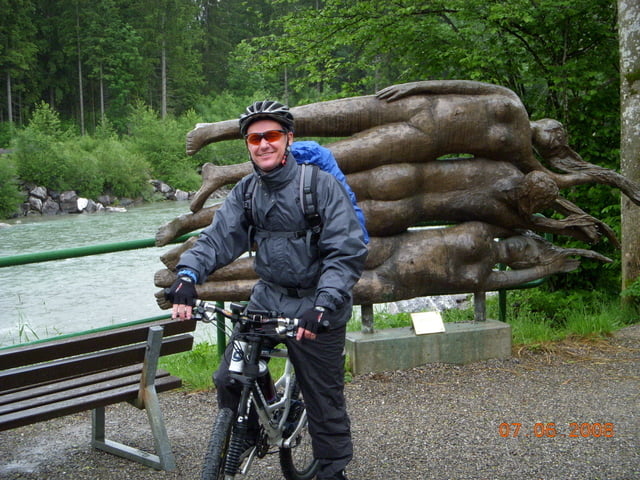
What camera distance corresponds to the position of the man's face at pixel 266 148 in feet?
9.94

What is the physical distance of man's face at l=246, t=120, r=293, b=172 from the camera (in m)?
3.03

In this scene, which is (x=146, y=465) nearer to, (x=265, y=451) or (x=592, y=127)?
(x=265, y=451)

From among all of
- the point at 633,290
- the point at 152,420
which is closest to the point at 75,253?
the point at 152,420

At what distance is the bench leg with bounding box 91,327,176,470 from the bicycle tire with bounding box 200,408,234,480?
86 cm

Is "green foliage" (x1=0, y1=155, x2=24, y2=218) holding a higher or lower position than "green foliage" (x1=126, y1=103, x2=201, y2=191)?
lower

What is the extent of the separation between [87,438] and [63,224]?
19350mm

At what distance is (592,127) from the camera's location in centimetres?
751

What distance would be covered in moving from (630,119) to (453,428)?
3738mm

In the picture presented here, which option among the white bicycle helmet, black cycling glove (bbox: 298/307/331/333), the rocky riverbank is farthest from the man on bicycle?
the rocky riverbank

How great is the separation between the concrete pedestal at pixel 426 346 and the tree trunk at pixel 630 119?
176cm

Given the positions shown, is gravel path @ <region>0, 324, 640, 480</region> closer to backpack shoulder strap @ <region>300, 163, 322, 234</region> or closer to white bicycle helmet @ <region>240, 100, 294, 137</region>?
backpack shoulder strap @ <region>300, 163, 322, 234</region>

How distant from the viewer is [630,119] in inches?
257

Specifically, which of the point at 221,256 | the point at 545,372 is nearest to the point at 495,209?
the point at 545,372
